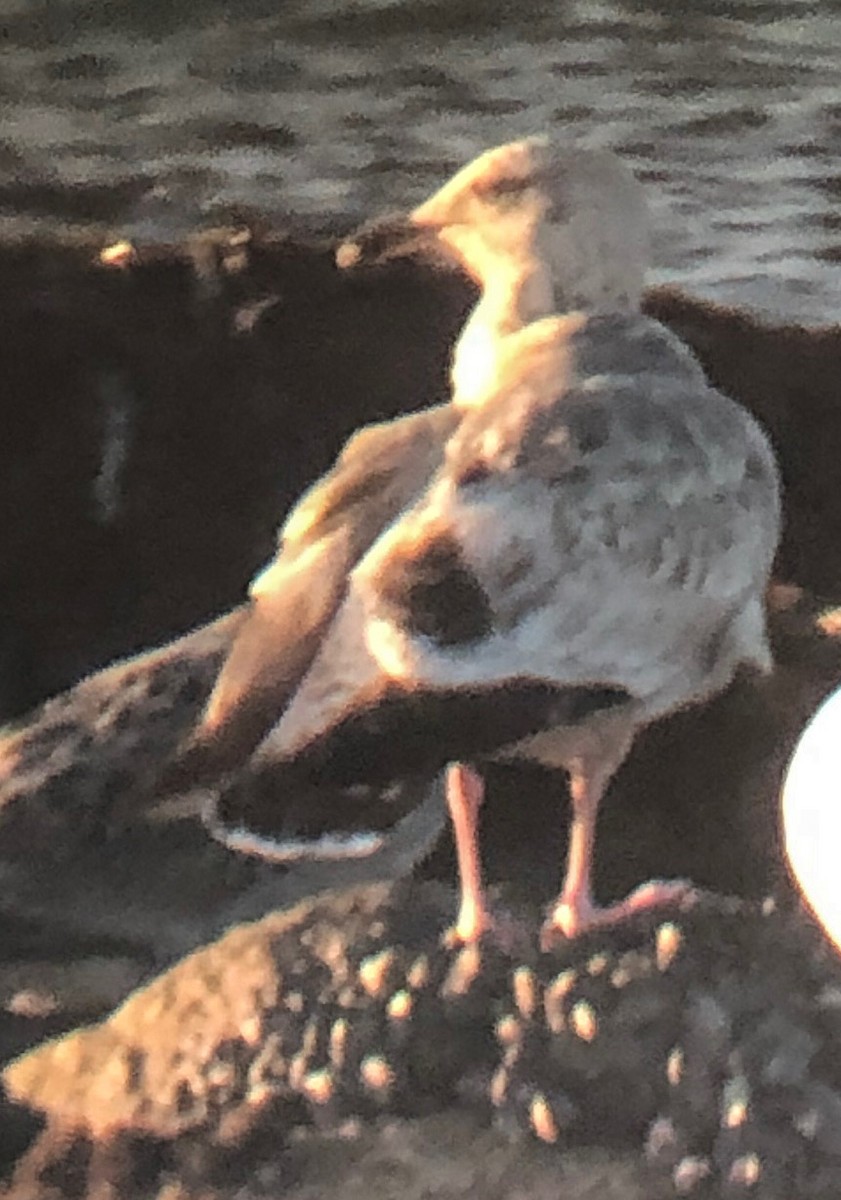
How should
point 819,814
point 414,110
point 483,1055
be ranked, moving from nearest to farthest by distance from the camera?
1. point 819,814
2. point 483,1055
3. point 414,110

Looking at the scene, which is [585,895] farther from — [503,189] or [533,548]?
[503,189]

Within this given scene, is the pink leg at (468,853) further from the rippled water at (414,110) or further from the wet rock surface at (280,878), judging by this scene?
the rippled water at (414,110)

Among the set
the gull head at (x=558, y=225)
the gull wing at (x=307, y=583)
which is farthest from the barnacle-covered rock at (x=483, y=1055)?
the gull head at (x=558, y=225)

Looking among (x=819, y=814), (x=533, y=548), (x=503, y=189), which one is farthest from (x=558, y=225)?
(x=819, y=814)

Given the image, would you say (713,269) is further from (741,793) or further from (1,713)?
(1,713)

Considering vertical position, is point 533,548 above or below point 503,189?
below

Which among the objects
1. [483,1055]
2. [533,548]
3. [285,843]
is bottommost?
[483,1055]

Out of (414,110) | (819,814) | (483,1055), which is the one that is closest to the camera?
(819,814)
